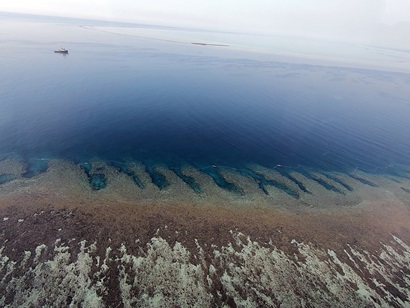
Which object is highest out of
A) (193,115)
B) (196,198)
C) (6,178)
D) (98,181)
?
(193,115)

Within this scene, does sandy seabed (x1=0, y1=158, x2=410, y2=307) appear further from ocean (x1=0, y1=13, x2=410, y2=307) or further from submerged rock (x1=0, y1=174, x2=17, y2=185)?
submerged rock (x1=0, y1=174, x2=17, y2=185)

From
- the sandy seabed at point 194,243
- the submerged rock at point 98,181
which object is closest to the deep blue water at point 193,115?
the submerged rock at point 98,181

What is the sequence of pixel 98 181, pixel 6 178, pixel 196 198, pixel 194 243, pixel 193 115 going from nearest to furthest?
pixel 194 243
pixel 6 178
pixel 196 198
pixel 98 181
pixel 193 115

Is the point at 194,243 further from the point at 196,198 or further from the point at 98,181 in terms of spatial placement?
the point at 98,181

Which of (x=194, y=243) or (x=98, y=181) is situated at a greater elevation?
(x=194, y=243)

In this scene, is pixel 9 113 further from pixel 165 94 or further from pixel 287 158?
pixel 287 158

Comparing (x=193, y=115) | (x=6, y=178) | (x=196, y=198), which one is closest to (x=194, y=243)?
(x=196, y=198)
